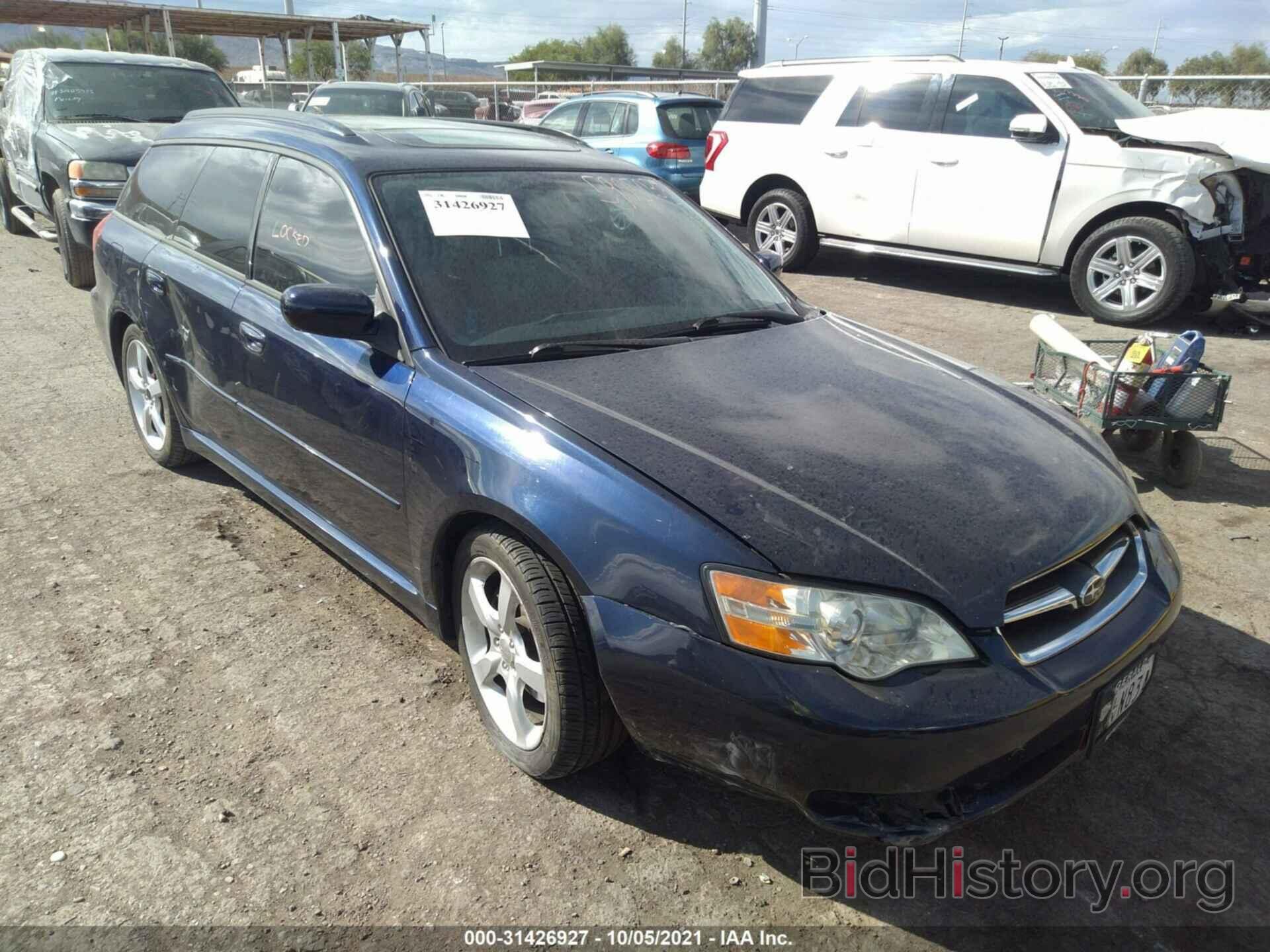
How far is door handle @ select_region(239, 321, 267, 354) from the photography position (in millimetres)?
3354

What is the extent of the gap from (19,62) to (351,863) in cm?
1077

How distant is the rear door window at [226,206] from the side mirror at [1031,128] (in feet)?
20.3

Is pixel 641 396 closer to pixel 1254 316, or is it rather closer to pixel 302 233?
pixel 302 233

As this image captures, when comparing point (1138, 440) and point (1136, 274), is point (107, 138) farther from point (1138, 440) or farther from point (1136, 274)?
point (1136, 274)

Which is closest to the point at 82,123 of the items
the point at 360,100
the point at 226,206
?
the point at 226,206

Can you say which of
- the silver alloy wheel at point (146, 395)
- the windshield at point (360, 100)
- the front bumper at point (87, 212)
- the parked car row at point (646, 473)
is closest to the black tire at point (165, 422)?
the silver alloy wheel at point (146, 395)

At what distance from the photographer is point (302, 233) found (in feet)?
10.9

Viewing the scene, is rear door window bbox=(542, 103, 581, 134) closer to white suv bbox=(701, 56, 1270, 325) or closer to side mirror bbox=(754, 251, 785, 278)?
white suv bbox=(701, 56, 1270, 325)

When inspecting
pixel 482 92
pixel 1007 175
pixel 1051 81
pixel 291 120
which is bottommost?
pixel 1007 175

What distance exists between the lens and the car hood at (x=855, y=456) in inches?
84.9

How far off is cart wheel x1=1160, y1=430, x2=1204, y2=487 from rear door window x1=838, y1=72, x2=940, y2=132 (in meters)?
4.80

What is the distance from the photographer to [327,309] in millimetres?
2730

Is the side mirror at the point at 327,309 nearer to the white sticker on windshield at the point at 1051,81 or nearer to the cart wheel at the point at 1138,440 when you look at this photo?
the cart wheel at the point at 1138,440

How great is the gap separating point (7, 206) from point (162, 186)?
8522mm
